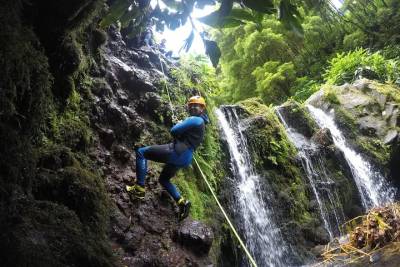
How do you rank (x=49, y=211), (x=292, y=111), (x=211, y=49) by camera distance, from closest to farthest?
(x=211, y=49)
(x=49, y=211)
(x=292, y=111)

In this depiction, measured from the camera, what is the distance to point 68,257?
2.60 metres

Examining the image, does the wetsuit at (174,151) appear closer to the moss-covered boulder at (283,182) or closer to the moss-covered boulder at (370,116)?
the moss-covered boulder at (283,182)

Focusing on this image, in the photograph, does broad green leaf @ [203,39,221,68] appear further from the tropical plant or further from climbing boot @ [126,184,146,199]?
climbing boot @ [126,184,146,199]

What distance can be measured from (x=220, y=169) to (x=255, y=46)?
11.0 metres

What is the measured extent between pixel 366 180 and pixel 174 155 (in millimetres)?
7042

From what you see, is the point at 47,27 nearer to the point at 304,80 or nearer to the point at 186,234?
the point at 186,234

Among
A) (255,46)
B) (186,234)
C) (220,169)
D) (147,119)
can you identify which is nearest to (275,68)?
(255,46)

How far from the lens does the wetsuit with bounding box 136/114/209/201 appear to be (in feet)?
17.4

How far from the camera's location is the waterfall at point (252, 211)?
298 inches

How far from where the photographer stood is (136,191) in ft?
17.4

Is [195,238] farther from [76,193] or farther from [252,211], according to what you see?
[252,211]

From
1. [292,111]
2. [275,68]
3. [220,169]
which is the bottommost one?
[220,169]

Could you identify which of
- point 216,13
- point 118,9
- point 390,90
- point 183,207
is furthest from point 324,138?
point 216,13

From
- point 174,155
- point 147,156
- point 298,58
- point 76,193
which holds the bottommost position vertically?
point 76,193
